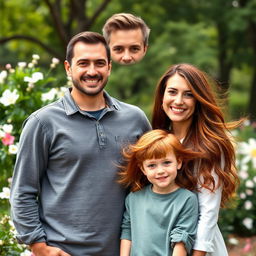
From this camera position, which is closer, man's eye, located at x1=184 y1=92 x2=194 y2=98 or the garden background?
man's eye, located at x1=184 y1=92 x2=194 y2=98

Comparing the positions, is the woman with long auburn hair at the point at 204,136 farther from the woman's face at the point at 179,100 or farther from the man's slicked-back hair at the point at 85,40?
the man's slicked-back hair at the point at 85,40

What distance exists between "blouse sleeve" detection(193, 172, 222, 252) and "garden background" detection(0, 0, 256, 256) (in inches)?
37.2

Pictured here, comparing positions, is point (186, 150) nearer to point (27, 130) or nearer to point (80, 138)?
point (80, 138)

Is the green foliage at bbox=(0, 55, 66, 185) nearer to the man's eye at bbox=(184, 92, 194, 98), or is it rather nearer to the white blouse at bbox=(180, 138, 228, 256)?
the man's eye at bbox=(184, 92, 194, 98)

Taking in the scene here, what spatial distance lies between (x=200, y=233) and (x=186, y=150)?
50cm

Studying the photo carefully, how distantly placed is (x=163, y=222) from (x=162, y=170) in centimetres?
31

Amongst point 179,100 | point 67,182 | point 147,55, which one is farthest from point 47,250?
point 147,55

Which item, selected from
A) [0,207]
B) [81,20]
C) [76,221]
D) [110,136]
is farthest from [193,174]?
[81,20]

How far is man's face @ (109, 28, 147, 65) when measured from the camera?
4633mm

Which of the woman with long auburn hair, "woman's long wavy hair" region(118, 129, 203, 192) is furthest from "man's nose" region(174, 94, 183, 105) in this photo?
"woman's long wavy hair" region(118, 129, 203, 192)

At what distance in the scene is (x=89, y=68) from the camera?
3.17 metres

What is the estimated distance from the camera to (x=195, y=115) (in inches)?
134

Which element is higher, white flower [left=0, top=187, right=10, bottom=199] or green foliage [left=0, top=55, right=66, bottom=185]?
green foliage [left=0, top=55, right=66, bottom=185]

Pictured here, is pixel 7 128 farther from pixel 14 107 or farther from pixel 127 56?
pixel 127 56
